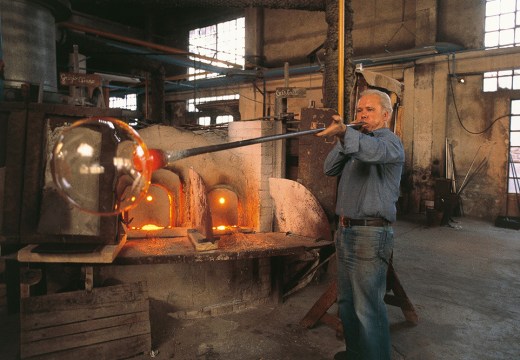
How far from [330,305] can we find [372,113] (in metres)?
2.36

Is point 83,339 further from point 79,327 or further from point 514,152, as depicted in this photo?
point 514,152

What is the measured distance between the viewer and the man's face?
348 cm

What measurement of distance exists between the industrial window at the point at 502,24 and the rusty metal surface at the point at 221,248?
9.94m

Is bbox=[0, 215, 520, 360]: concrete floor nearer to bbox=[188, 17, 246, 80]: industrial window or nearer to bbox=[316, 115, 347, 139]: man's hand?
bbox=[316, 115, 347, 139]: man's hand

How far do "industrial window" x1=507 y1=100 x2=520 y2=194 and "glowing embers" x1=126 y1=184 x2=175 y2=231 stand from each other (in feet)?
34.1

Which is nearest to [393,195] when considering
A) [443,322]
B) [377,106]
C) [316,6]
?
[377,106]

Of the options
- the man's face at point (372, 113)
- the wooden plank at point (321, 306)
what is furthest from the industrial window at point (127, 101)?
the man's face at point (372, 113)

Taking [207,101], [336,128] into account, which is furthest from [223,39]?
[336,128]

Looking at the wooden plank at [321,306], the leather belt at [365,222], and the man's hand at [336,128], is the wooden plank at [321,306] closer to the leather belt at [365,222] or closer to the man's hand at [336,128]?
the leather belt at [365,222]

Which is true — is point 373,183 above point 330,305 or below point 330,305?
above

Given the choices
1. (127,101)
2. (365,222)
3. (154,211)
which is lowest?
(154,211)

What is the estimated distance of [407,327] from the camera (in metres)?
4.86

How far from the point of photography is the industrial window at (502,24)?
1164 cm

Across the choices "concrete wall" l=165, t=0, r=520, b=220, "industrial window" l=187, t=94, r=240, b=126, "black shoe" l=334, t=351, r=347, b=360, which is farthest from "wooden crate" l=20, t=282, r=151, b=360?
"industrial window" l=187, t=94, r=240, b=126
